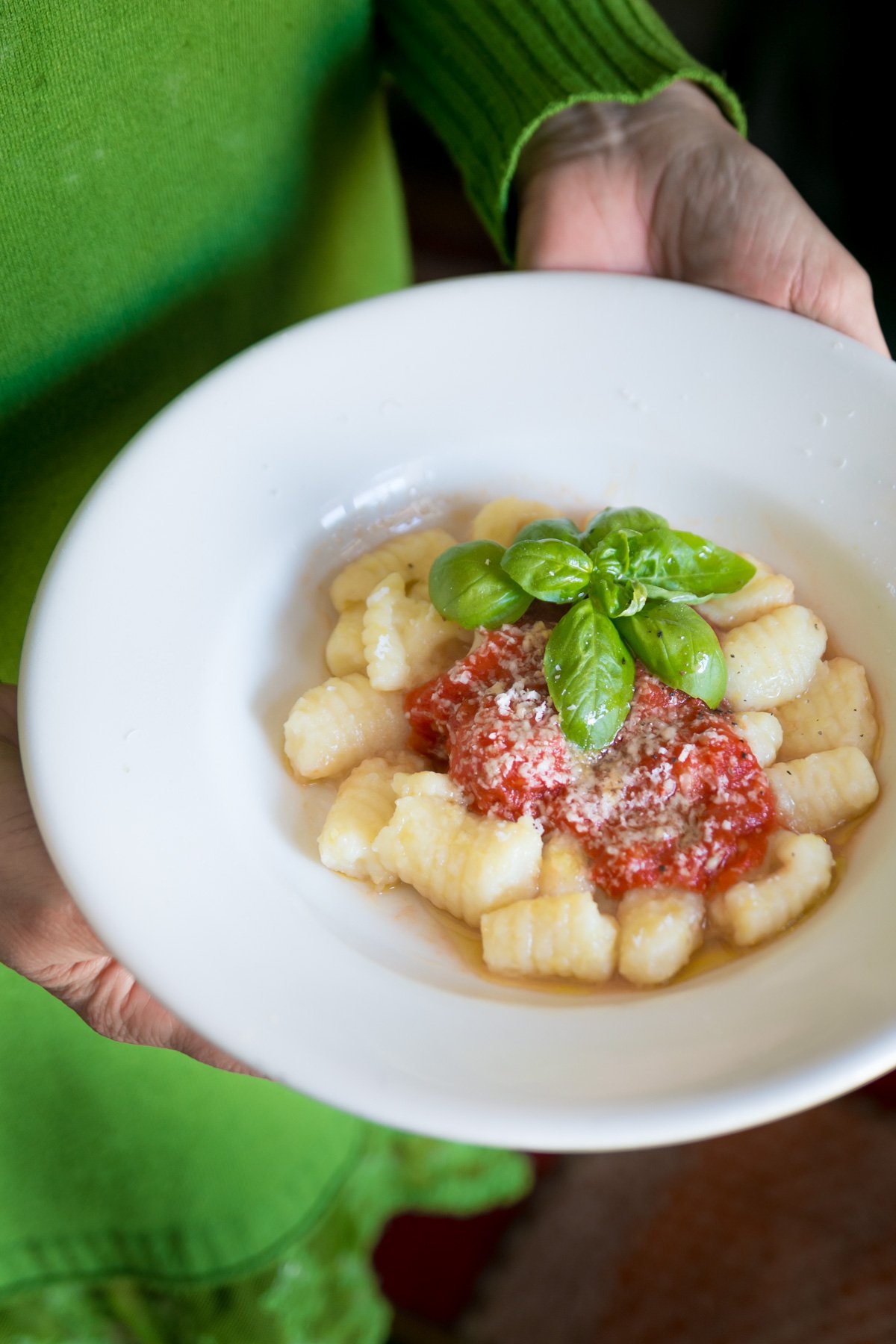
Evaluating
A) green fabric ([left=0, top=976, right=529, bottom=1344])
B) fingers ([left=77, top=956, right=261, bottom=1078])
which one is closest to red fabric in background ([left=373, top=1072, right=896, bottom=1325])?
green fabric ([left=0, top=976, right=529, bottom=1344])

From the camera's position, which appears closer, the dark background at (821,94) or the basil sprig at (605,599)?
the basil sprig at (605,599)

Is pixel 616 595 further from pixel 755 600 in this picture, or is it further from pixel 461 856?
pixel 461 856

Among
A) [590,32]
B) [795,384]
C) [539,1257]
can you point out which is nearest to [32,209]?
[590,32]

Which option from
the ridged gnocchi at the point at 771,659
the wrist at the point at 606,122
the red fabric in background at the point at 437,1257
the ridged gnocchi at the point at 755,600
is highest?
the wrist at the point at 606,122

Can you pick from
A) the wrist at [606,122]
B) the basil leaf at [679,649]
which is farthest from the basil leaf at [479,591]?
the wrist at [606,122]

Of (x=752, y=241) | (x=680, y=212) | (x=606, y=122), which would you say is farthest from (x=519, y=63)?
(x=752, y=241)

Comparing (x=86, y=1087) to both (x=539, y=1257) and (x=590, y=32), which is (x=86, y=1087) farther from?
(x=590, y=32)

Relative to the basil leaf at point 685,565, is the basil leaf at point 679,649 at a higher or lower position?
lower

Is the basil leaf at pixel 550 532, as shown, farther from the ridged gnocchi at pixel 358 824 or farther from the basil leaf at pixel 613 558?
the ridged gnocchi at pixel 358 824
